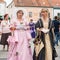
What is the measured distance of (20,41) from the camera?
897 centimetres

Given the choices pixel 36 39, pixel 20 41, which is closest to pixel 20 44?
pixel 20 41

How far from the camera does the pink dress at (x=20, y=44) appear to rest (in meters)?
8.91

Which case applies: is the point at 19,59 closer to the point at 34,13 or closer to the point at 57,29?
the point at 57,29

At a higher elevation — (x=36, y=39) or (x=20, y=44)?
(x=36, y=39)

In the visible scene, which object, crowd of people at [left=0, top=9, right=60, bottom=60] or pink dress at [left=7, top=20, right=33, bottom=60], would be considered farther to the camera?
pink dress at [left=7, top=20, right=33, bottom=60]

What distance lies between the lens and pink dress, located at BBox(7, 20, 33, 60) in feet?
29.2

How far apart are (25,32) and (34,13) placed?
8112cm

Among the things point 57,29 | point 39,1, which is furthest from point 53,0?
point 57,29

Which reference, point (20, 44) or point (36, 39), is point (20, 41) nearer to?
point (20, 44)

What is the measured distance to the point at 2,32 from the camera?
48.9ft

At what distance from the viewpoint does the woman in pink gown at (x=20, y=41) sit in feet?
29.2

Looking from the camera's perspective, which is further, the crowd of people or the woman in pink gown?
the woman in pink gown

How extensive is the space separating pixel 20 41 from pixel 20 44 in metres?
0.08

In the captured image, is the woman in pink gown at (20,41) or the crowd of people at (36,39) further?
the woman in pink gown at (20,41)
